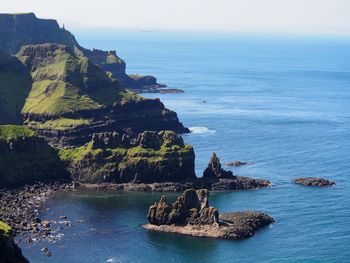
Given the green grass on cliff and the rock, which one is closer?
the green grass on cliff

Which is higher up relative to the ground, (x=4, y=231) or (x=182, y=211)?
(x=4, y=231)

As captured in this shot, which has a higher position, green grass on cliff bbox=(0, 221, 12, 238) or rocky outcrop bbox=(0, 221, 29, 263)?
green grass on cliff bbox=(0, 221, 12, 238)

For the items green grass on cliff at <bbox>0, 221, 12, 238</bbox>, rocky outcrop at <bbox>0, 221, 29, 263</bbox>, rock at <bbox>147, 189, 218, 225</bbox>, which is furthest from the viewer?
rock at <bbox>147, 189, 218, 225</bbox>

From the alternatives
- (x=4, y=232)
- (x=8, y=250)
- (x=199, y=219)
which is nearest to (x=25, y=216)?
(x=199, y=219)

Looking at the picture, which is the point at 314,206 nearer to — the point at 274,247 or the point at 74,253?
the point at 274,247

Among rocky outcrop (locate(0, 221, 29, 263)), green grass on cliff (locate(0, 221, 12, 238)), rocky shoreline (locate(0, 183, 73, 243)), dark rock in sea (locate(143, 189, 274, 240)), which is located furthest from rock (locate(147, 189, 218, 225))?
rocky outcrop (locate(0, 221, 29, 263))

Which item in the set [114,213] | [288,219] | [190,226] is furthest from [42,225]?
[288,219]

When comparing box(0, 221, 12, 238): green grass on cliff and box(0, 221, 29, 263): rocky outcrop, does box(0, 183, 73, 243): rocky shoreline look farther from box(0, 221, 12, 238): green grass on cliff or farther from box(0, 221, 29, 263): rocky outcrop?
box(0, 221, 29, 263): rocky outcrop

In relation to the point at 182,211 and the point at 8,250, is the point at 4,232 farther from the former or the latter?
the point at 182,211
